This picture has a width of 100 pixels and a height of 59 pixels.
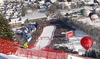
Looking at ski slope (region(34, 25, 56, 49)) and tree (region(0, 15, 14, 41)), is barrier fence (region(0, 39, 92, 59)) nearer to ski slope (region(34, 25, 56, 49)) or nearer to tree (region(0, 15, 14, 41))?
tree (region(0, 15, 14, 41))

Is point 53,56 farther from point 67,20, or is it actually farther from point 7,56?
point 67,20

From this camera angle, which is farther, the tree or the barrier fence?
the tree

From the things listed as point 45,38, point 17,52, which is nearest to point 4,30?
point 17,52

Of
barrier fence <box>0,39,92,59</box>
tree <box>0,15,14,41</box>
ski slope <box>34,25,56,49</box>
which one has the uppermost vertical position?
tree <box>0,15,14,41</box>

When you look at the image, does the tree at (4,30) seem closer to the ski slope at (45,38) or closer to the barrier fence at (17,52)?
the barrier fence at (17,52)

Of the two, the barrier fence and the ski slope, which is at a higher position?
the barrier fence

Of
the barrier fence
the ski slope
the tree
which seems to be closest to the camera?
the barrier fence

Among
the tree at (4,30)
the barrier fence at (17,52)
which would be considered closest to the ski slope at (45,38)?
the barrier fence at (17,52)

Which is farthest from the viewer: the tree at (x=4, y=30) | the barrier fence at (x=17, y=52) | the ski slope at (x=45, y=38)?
the ski slope at (x=45, y=38)

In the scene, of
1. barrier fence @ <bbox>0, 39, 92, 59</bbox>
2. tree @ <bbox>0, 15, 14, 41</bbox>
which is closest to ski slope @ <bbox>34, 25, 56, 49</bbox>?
barrier fence @ <bbox>0, 39, 92, 59</bbox>
